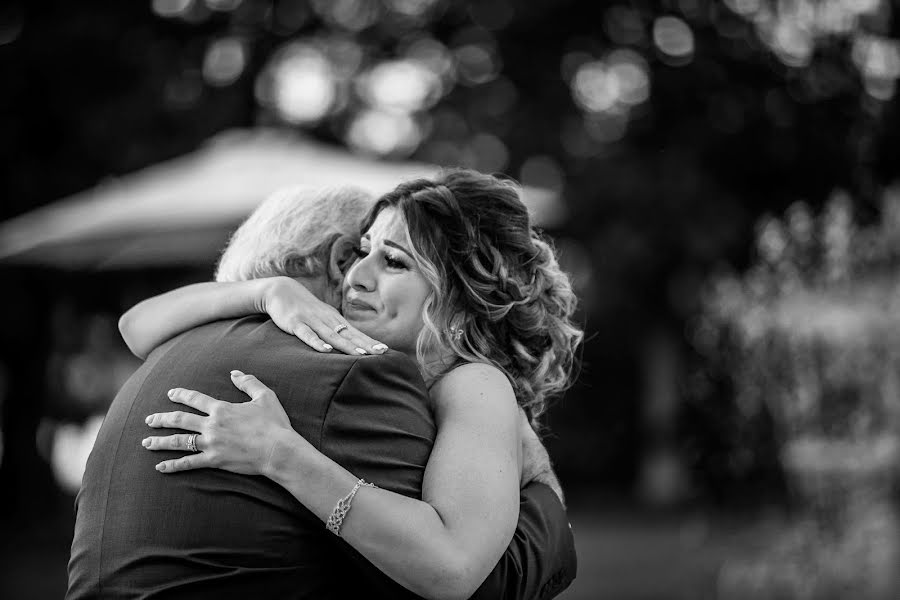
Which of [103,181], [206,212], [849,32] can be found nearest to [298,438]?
[206,212]

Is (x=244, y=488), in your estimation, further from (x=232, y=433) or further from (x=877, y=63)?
(x=877, y=63)

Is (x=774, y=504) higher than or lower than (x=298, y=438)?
lower

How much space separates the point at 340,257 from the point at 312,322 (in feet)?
1.57

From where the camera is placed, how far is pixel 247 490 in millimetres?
1962

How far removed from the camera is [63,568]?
30.5 feet

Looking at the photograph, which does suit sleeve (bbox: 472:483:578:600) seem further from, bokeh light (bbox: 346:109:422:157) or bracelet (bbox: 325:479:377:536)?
bokeh light (bbox: 346:109:422:157)

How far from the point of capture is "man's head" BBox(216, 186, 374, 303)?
258 cm

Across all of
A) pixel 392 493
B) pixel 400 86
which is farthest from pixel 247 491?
pixel 400 86

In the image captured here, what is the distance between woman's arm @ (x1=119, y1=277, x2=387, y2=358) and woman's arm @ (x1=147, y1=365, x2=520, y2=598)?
7.3 inches

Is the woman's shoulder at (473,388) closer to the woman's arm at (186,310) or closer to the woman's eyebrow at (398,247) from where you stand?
the woman's eyebrow at (398,247)

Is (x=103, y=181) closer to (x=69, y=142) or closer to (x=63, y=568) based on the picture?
(x=69, y=142)


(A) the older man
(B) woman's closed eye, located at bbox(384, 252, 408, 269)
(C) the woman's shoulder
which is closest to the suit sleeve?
(A) the older man

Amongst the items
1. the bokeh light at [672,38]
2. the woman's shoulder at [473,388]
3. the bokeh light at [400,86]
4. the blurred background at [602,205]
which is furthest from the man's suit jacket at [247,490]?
the bokeh light at [400,86]

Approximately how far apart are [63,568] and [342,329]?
8127mm
